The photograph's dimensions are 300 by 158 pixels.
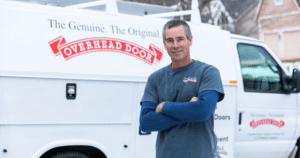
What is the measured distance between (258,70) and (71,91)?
2.61m

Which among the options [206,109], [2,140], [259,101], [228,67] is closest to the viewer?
[206,109]

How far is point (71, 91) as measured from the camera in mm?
2986

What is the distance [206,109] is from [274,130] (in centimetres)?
278

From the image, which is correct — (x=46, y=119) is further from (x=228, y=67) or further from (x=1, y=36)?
(x=228, y=67)

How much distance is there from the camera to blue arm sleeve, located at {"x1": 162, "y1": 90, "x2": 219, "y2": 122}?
1.84 metres

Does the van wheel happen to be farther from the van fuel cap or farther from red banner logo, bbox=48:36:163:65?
red banner logo, bbox=48:36:163:65

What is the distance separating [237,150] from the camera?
4012 mm

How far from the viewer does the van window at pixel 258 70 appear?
4094 mm

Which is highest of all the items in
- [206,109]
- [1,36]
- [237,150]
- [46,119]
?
[1,36]

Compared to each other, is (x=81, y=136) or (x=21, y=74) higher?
(x=21, y=74)

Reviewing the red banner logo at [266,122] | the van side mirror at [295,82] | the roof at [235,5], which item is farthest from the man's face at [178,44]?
the roof at [235,5]

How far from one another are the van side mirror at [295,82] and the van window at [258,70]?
0.17 m

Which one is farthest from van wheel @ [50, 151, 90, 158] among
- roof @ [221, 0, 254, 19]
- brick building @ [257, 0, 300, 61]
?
brick building @ [257, 0, 300, 61]

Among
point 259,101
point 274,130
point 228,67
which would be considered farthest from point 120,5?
point 274,130
